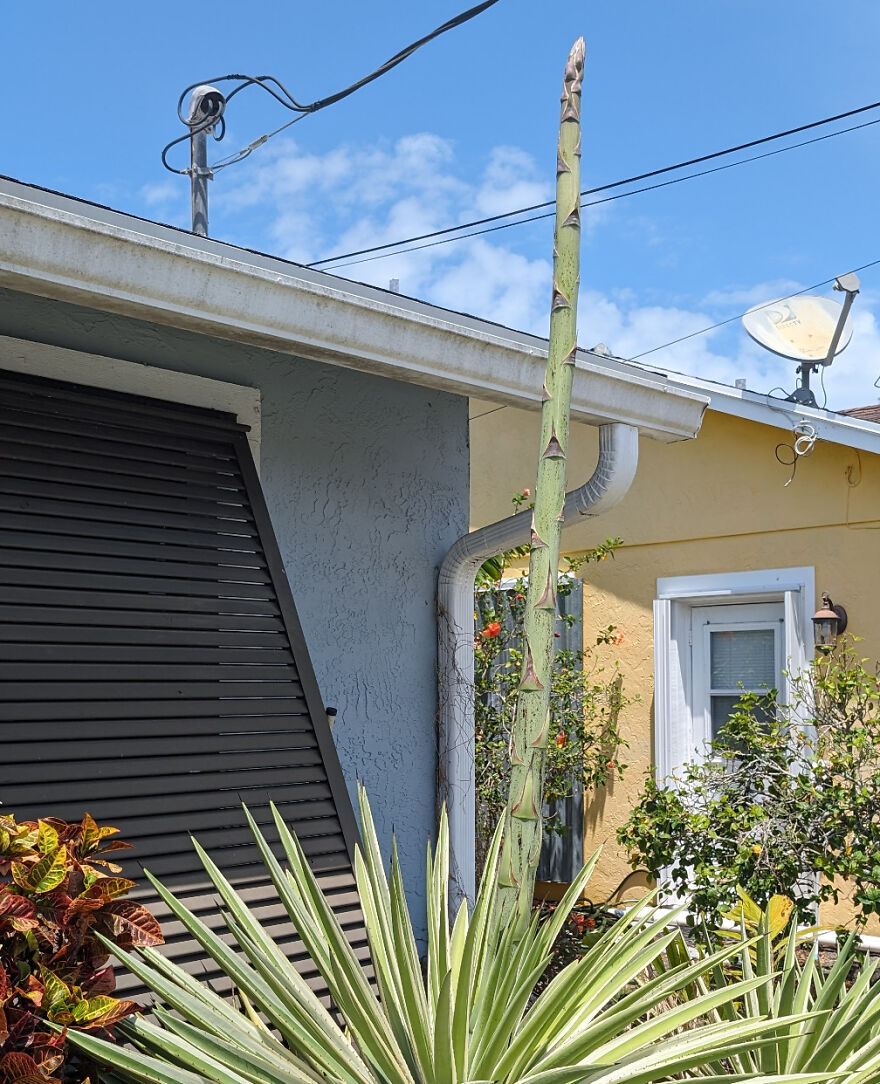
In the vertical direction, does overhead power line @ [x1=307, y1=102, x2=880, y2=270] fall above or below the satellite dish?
above

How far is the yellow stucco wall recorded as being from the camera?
22.4 feet

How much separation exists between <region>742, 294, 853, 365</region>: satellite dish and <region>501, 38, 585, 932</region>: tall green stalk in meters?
5.43

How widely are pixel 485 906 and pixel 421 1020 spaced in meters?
0.30

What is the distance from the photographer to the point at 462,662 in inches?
192

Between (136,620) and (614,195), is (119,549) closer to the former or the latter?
(136,620)

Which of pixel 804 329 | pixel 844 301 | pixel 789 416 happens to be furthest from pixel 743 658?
pixel 844 301

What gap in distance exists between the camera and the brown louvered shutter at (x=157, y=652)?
329 centimetres

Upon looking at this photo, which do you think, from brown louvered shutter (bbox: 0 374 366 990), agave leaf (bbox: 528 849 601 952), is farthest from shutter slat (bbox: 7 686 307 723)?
agave leaf (bbox: 528 849 601 952)

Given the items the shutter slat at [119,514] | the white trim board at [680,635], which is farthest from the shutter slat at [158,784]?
the white trim board at [680,635]

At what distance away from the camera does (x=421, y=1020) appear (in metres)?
2.38

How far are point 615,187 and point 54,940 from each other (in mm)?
10056

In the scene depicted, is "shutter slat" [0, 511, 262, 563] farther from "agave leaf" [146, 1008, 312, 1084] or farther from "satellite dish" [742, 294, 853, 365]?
"satellite dish" [742, 294, 853, 365]

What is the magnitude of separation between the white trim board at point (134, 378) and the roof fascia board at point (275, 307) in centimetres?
48

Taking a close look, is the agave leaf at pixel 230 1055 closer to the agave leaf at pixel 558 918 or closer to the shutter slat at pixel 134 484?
the agave leaf at pixel 558 918
